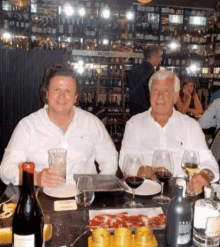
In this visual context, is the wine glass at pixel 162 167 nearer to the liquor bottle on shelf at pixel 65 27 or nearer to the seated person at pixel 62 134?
the seated person at pixel 62 134

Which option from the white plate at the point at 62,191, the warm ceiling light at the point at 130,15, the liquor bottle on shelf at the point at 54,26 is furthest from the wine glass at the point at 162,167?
the warm ceiling light at the point at 130,15

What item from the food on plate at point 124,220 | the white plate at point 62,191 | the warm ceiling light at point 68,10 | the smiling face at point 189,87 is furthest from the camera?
the warm ceiling light at point 68,10

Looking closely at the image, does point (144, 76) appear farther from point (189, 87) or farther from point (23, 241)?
point (23, 241)

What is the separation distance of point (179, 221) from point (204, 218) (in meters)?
0.09

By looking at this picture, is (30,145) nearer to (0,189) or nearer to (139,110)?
(0,189)

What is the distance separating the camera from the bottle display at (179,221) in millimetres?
1040

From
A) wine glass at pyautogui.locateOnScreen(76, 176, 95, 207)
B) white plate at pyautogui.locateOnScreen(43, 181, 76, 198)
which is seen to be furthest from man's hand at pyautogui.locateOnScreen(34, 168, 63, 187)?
wine glass at pyautogui.locateOnScreen(76, 176, 95, 207)

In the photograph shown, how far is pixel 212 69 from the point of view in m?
8.59

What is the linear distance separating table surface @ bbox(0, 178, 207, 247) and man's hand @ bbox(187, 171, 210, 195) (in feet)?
0.32

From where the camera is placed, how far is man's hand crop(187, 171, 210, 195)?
4.92ft

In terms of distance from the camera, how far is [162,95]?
225 cm

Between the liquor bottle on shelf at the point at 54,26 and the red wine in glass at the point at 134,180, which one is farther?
the liquor bottle on shelf at the point at 54,26

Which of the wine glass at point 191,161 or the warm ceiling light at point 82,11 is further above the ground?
the warm ceiling light at point 82,11

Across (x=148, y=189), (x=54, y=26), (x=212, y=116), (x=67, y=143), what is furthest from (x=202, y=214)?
(x=54, y=26)
